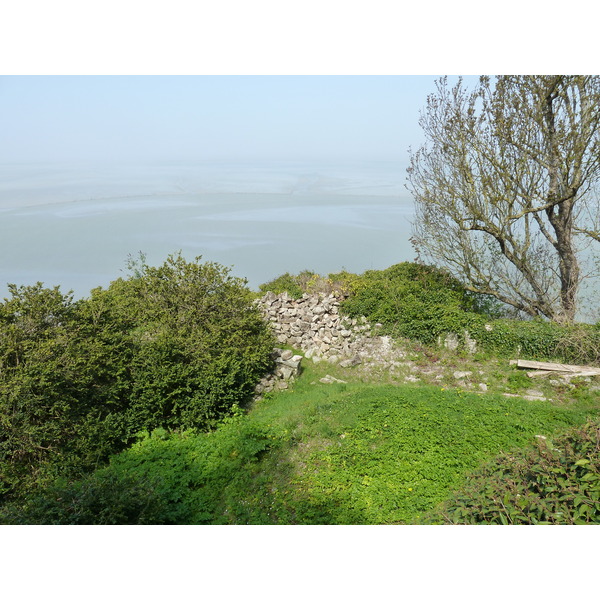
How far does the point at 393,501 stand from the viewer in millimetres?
5043

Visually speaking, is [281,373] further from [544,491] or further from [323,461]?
[544,491]

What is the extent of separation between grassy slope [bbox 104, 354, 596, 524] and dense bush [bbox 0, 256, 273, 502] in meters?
0.53

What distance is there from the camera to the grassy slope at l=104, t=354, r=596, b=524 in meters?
5.07

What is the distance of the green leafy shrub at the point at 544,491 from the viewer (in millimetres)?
3580

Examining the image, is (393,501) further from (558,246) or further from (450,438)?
(558,246)

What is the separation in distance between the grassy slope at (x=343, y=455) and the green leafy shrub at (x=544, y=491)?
0.83 m

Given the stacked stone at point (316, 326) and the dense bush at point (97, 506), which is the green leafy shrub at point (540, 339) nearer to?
the stacked stone at point (316, 326)

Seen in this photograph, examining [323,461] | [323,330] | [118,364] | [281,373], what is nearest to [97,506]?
[323,461]

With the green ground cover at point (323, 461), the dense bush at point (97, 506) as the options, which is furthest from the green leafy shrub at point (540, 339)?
the dense bush at point (97, 506)

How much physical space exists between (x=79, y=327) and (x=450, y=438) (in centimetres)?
531

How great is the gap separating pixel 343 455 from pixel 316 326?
5488 millimetres

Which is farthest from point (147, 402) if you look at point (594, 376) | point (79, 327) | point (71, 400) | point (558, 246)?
point (558, 246)

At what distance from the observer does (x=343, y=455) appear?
580cm

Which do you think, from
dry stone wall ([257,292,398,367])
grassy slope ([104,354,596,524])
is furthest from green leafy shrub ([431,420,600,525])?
dry stone wall ([257,292,398,367])
